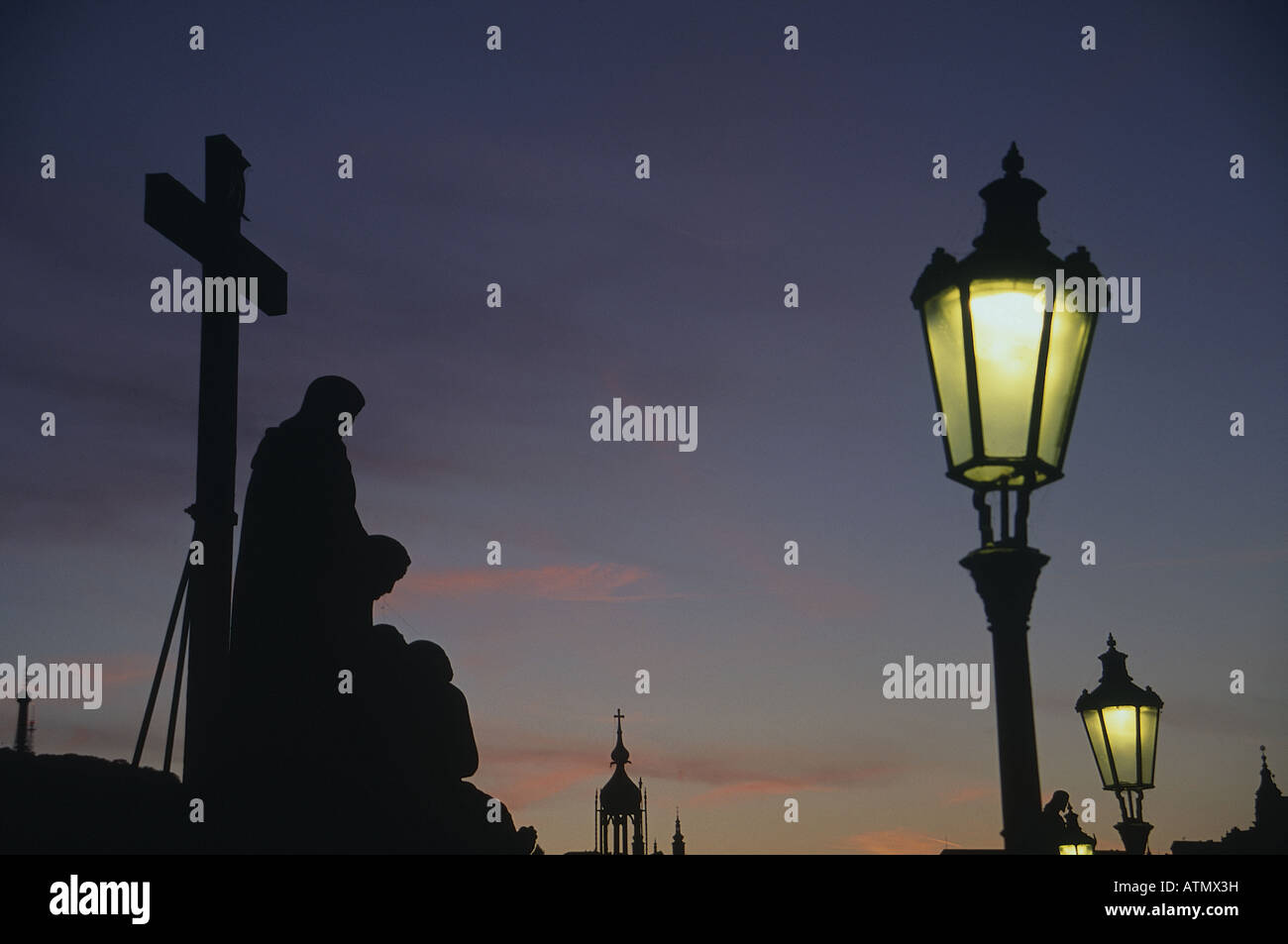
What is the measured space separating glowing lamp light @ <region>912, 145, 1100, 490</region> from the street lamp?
253 inches

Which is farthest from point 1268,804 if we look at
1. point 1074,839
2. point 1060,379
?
point 1060,379

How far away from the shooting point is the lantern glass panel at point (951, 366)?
4.48m

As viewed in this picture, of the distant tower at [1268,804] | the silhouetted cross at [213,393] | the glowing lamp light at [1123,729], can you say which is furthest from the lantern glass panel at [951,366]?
the distant tower at [1268,804]

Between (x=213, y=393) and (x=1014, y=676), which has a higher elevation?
(x=213, y=393)

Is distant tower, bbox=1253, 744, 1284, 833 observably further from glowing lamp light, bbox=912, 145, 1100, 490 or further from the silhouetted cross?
glowing lamp light, bbox=912, 145, 1100, 490

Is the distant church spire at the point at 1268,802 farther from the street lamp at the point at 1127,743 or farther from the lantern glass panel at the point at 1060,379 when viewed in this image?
the lantern glass panel at the point at 1060,379

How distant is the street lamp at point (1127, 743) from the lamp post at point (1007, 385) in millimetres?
6377

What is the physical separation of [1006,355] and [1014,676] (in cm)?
115

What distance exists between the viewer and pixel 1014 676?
4.28 m

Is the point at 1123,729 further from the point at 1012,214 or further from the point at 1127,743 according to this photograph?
the point at 1012,214
